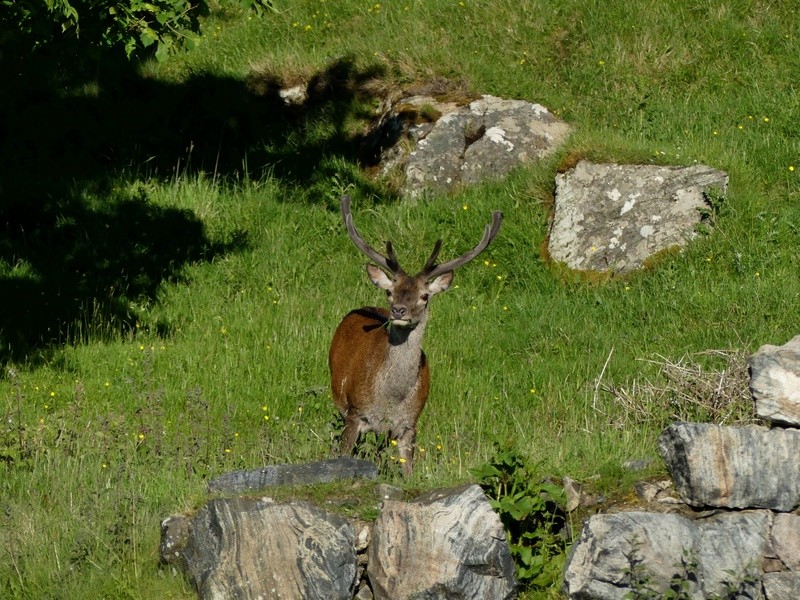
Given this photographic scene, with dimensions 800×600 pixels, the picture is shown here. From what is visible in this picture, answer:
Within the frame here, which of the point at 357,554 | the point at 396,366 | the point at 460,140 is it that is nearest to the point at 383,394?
the point at 396,366

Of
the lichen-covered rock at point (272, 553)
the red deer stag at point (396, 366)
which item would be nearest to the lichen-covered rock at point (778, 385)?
the lichen-covered rock at point (272, 553)

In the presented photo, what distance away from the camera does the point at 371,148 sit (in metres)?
14.9

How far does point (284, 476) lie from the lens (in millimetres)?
7559

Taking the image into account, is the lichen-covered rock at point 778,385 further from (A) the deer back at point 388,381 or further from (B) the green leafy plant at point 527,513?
(A) the deer back at point 388,381

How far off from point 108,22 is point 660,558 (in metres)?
6.28

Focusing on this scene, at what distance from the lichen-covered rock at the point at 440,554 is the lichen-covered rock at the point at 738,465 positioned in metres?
1.04

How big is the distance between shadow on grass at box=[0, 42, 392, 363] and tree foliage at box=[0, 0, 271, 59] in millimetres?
996

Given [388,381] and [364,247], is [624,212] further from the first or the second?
[388,381]

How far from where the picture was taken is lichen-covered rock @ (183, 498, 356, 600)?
6906mm

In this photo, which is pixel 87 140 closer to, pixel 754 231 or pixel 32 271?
pixel 32 271

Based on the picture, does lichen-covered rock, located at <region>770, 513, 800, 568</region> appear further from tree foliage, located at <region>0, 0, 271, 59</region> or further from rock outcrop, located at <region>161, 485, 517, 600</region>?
tree foliage, located at <region>0, 0, 271, 59</region>

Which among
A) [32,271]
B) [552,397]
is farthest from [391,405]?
[32,271]

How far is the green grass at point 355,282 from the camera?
861 cm

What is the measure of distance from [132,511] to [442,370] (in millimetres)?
3957
